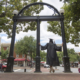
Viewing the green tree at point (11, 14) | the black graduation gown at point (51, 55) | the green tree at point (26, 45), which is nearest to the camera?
the black graduation gown at point (51, 55)

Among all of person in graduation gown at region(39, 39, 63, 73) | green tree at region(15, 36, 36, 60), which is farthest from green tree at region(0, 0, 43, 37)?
green tree at region(15, 36, 36, 60)

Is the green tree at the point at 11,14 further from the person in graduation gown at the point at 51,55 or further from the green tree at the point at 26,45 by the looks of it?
the green tree at the point at 26,45

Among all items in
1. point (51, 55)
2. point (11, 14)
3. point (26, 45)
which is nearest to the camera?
point (51, 55)

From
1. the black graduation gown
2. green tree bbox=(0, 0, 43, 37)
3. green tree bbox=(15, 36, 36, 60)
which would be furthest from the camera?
green tree bbox=(15, 36, 36, 60)

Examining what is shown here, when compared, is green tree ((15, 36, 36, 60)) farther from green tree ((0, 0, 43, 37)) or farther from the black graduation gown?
the black graduation gown

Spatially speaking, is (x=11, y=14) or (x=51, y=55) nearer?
(x=51, y=55)

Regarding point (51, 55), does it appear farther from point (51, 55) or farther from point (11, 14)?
point (11, 14)

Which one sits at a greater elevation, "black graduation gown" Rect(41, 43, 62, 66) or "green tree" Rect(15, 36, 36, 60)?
"green tree" Rect(15, 36, 36, 60)

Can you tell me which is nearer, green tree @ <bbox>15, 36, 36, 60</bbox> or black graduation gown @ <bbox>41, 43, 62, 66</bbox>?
black graduation gown @ <bbox>41, 43, 62, 66</bbox>

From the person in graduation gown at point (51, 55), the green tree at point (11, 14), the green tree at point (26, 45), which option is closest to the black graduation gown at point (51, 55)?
the person in graduation gown at point (51, 55)

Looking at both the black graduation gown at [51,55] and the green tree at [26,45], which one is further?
the green tree at [26,45]

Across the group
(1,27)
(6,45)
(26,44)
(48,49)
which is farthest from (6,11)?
(6,45)

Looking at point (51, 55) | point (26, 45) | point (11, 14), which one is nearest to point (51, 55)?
point (51, 55)

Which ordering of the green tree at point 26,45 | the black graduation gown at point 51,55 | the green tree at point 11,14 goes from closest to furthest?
1. the black graduation gown at point 51,55
2. the green tree at point 11,14
3. the green tree at point 26,45
